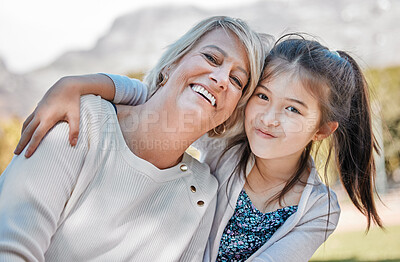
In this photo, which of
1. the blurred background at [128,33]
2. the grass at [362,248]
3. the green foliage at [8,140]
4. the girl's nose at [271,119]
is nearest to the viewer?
the girl's nose at [271,119]

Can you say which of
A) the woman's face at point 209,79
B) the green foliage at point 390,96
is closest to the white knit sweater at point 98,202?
the woman's face at point 209,79

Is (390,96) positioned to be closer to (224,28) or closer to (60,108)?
(224,28)

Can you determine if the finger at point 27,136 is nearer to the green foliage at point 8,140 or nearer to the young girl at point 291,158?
the young girl at point 291,158

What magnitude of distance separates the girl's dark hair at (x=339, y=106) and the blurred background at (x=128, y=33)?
10.1 meters

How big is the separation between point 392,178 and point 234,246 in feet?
39.9

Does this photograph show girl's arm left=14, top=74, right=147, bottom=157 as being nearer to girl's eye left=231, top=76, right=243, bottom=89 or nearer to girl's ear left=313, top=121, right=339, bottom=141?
girl's eye left=231, top=76, right=243, bottom=89

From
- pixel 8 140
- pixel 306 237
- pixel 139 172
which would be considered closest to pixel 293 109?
pixel 306 237

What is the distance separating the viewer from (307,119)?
106 inches

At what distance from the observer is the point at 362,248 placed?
6.11m

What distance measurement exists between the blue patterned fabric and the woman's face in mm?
631

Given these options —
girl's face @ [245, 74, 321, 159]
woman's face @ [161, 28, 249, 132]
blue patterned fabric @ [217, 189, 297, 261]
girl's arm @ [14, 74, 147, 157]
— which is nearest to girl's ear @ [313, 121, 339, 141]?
girl's face @ [245, 74, 321, 159]

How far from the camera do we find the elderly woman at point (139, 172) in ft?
6.09

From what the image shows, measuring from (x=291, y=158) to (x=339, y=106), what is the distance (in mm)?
436

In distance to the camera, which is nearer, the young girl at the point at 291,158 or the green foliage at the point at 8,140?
the young girl at the point at 291,158
